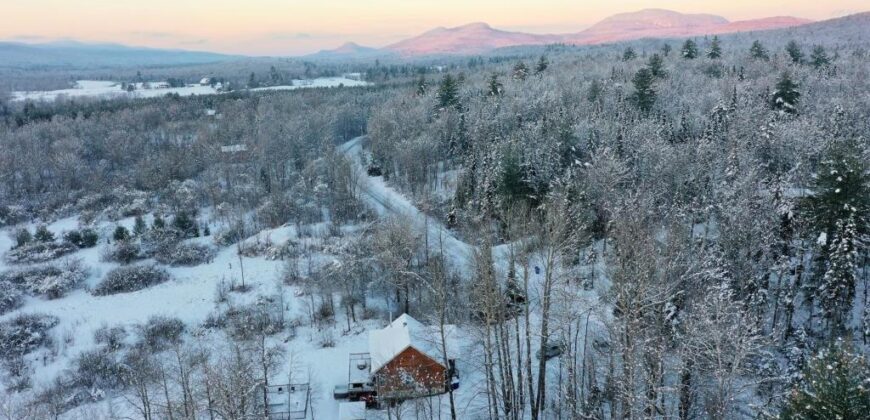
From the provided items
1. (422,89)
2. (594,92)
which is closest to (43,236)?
(422,89)

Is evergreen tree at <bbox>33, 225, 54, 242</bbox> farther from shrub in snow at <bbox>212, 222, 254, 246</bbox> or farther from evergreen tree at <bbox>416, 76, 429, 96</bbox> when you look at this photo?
evergreen tree at <bbox>416, 76, 429, 96</bbox>

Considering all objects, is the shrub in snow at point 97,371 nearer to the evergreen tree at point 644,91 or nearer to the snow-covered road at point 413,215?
the snow-covered road at point 413,215

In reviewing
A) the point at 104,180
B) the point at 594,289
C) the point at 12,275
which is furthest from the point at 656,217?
the point at 104,180

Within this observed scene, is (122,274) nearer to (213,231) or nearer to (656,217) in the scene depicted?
(213,231)

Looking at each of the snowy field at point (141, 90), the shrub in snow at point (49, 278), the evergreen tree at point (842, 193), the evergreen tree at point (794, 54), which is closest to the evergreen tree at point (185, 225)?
the shrub in snow at point (49, 278)

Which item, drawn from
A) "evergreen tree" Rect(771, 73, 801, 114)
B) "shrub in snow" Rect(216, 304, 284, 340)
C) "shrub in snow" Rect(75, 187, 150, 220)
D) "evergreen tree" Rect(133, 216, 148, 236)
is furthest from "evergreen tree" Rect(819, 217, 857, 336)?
"shrub in snow" Rect(75, 187, 150, 220)
